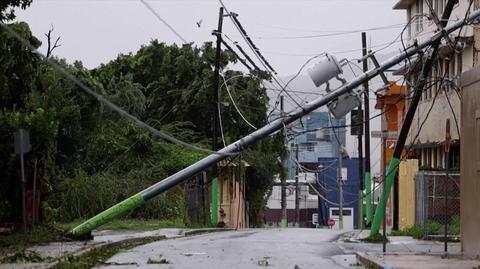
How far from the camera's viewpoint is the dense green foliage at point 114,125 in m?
20.7

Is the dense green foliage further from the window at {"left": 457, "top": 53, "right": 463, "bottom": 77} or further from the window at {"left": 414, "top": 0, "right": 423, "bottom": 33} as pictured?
the window at {"left": 457, "top": 53, "right": 463, "bottom": 77}

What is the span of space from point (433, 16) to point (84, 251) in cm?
980

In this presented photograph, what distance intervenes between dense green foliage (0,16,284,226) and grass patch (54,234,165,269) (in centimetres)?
235

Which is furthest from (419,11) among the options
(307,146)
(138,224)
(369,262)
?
(307,146)

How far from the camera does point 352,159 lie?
229ft

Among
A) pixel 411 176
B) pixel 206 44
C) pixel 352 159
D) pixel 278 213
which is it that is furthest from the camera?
pixel 278 213

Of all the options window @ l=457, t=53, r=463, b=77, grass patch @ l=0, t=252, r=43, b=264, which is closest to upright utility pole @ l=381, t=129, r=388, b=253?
window @ l=457, t=53, r=463, b=77

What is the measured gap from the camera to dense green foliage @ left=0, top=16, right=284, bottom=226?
20.7 meters

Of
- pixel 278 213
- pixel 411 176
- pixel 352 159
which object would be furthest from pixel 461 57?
pixel 278 213

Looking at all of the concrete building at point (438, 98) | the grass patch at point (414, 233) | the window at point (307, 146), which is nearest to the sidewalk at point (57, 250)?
the grass patch at point (414, 233)

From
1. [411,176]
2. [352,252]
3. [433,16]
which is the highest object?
[433,16]

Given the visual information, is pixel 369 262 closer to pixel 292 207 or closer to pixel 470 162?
pixel 470 162

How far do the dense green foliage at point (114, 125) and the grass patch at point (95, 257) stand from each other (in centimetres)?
235

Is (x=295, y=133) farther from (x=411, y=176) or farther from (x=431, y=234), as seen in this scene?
(x=411, y=176)
